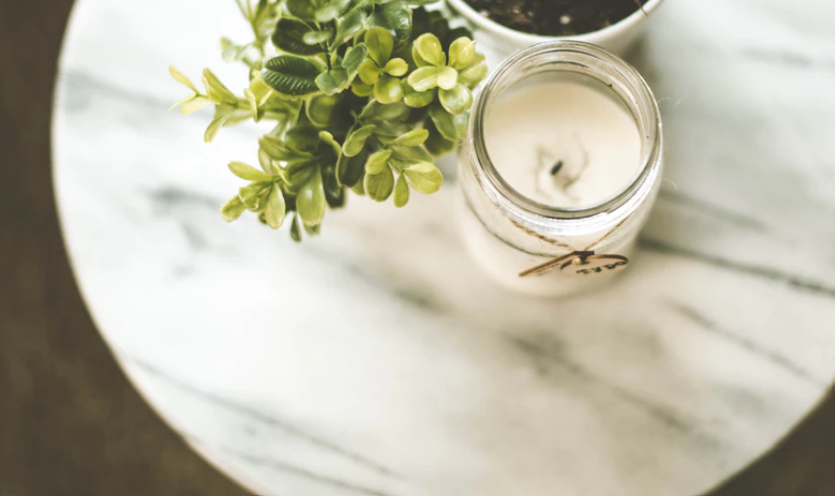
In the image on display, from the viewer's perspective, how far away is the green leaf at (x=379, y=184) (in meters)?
0.41

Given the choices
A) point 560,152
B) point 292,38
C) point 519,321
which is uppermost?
point 292,38

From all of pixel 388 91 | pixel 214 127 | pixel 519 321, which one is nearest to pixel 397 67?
pixel 388 91

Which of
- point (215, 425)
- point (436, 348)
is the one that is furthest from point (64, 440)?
point (436, 348)

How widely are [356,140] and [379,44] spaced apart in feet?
0.18

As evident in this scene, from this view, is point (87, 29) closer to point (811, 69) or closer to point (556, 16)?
point (556, 16)

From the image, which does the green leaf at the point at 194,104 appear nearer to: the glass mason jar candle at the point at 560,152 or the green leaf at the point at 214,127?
the green leaf at the point at 214,127

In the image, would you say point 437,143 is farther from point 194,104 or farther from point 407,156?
point 194,104

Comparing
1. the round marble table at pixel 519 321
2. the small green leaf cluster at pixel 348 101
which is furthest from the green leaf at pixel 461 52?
the round marble table at pixel 519 321

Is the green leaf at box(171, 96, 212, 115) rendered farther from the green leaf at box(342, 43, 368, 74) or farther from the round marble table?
the round marble table

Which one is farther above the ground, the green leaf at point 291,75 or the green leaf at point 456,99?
the green leaf at point 291,75

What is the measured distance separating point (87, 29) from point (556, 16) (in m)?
0.44

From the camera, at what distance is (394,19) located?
401mm

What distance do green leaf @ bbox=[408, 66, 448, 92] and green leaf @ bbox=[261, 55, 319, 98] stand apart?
56 mm

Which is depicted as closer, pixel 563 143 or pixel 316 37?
pixel 316 37
